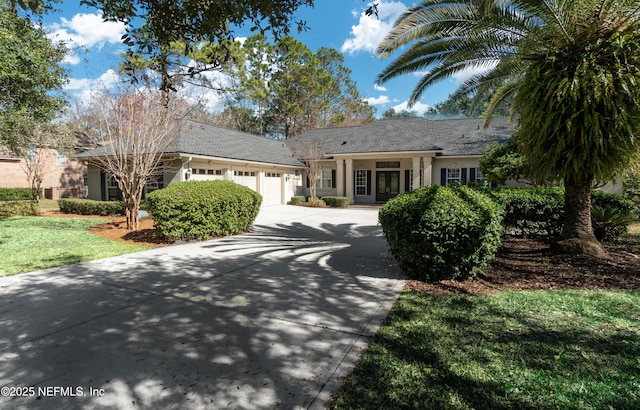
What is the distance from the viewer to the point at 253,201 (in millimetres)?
10477

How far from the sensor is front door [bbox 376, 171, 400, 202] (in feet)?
76.3

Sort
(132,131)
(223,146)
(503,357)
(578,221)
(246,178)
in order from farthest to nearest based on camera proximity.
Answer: (246,178), (223,146), (132,131), (578,221), (503,357)

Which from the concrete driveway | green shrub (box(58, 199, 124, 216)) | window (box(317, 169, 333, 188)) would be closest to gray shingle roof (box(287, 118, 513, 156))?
window (box(317, 169, 333, 188))

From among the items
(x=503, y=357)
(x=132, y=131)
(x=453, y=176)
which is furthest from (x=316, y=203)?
(x=503, y=357)

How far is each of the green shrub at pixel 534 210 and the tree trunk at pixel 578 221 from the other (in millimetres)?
1061

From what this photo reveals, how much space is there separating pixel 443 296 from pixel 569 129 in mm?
3917

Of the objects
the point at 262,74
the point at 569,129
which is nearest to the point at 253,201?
the point at 569,129

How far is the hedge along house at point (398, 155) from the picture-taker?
67.1 feet

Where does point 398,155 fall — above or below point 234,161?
above

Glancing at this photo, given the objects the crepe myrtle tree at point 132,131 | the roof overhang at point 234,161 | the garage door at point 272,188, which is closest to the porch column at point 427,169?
the roof overhang at point 234,161

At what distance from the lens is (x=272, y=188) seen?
20.8m

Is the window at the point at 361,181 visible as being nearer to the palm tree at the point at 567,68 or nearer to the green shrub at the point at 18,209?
the palm tree at the point at 567,68

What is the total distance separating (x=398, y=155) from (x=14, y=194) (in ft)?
87.7

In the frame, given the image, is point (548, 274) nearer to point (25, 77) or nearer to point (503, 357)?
point (503, 357)
